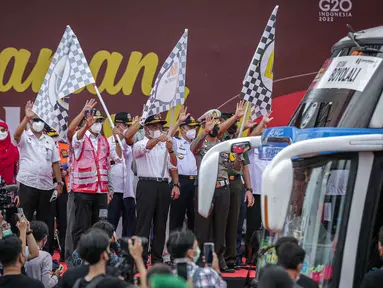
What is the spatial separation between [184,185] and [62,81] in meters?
2.16

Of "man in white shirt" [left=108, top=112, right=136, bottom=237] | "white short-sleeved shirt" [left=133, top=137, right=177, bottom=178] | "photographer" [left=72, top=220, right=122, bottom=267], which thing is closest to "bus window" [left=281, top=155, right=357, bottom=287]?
"photographer" [left=72, top=220, right=122, bottom=267]

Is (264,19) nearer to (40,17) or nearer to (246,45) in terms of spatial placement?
(246,45)

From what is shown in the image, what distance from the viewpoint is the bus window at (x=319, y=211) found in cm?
793

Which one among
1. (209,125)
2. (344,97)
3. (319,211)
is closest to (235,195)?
(209,125)

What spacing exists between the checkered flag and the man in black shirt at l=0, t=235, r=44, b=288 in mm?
4819

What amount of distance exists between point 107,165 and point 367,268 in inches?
230

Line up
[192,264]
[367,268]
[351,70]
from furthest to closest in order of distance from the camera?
[351,70] < [367,268] < [192,264]

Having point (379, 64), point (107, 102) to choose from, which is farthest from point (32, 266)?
point (107, 102)

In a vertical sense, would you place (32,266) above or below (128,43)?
below

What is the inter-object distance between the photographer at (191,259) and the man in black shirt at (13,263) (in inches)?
44.6

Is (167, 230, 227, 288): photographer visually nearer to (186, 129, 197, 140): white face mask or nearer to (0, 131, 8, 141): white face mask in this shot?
(0, 131, 8, 141): white face mask

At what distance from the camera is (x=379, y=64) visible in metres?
8.22

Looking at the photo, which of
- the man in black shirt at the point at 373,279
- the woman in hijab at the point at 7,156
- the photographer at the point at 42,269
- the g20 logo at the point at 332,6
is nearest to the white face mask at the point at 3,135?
the woman in hijab at the point at 7,156

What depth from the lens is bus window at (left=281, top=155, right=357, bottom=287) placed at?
7.93 m
